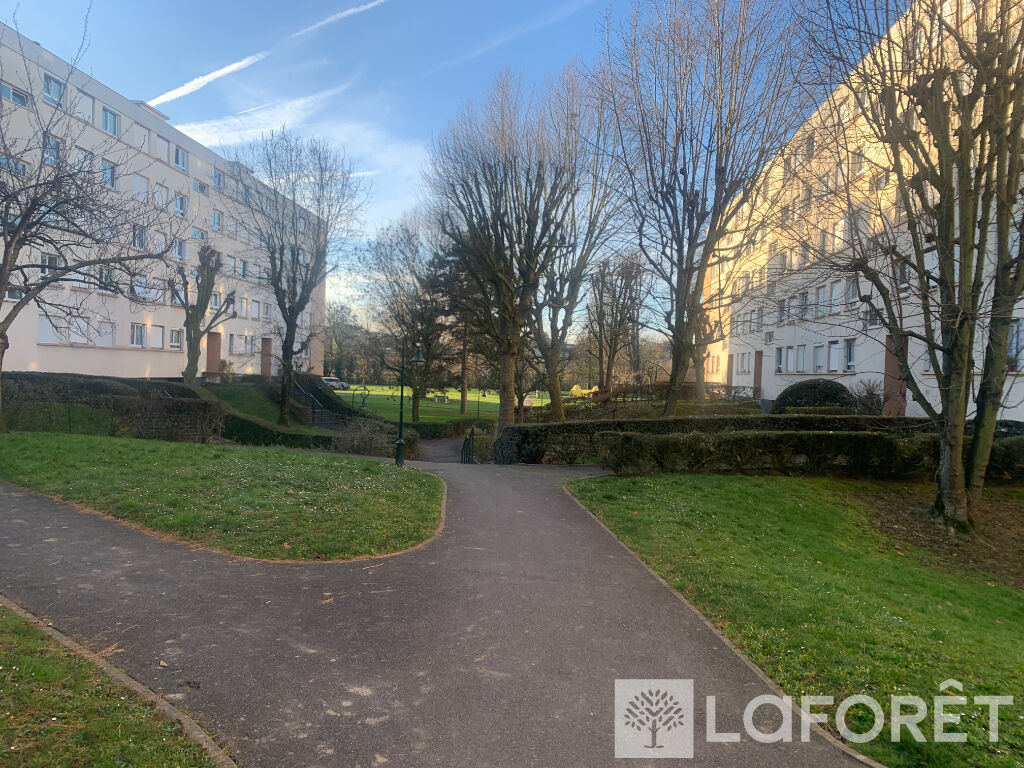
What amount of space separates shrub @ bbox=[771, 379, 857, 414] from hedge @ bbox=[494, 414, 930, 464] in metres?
8.23

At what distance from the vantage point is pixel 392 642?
5.08 m

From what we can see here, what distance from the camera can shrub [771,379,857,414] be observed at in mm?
24734

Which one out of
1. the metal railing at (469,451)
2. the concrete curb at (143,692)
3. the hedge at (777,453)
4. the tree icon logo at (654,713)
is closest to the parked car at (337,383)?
the metal railing at (469,451)

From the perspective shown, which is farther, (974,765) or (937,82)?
(937,82)

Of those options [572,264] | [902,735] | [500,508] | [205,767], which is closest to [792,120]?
[572,264]

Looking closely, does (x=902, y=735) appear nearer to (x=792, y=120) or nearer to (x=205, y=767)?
(x=205, y=767)

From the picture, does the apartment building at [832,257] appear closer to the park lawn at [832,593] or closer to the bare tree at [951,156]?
the bare tree at [951,156]

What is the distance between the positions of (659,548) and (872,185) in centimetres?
792

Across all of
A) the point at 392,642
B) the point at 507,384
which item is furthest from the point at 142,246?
the point at 392,642

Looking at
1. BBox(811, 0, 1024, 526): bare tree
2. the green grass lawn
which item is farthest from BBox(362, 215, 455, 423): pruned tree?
BBox(811, 0, 1024, 526): bare tree

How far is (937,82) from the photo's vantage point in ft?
31.9

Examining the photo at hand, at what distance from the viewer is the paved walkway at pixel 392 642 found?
3762 millimetres

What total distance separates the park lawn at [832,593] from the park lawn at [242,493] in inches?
129

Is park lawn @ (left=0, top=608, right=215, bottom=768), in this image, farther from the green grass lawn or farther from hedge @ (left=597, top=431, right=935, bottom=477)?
the green grass lawn
